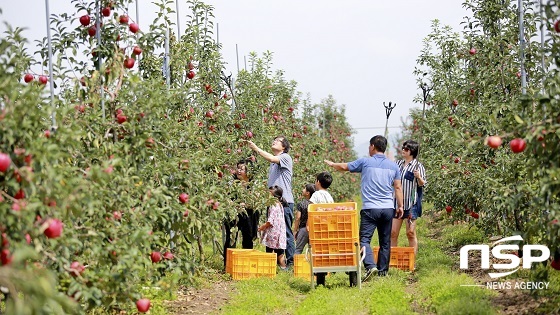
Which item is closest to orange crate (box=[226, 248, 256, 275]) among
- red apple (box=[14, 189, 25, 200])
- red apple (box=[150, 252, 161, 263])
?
red apple (box=[150, 252, 161, 263])

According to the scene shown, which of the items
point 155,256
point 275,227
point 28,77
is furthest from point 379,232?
point 28,77

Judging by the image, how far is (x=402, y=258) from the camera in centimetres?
888

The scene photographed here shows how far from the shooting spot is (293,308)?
6.95 m

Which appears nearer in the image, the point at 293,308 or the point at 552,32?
the point at 552,32

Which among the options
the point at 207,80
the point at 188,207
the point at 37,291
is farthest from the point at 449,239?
the point at 37,291

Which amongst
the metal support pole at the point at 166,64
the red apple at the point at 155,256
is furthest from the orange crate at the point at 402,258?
the red apple at the point at 155,256

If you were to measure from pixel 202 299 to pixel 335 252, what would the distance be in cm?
135

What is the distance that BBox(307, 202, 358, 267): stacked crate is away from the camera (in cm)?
749

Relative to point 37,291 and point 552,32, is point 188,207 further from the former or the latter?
point 37,291

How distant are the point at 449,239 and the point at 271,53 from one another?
159 inches

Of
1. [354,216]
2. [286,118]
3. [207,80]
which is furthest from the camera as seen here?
[286,118]

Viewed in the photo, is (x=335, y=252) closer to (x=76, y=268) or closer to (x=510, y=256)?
(x=510, y=256)

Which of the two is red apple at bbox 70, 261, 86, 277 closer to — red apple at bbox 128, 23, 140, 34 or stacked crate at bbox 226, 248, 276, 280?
red apple at bbox 128, 23, 140, 34

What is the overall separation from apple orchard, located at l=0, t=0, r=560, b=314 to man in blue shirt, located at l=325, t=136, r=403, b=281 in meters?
0.94
